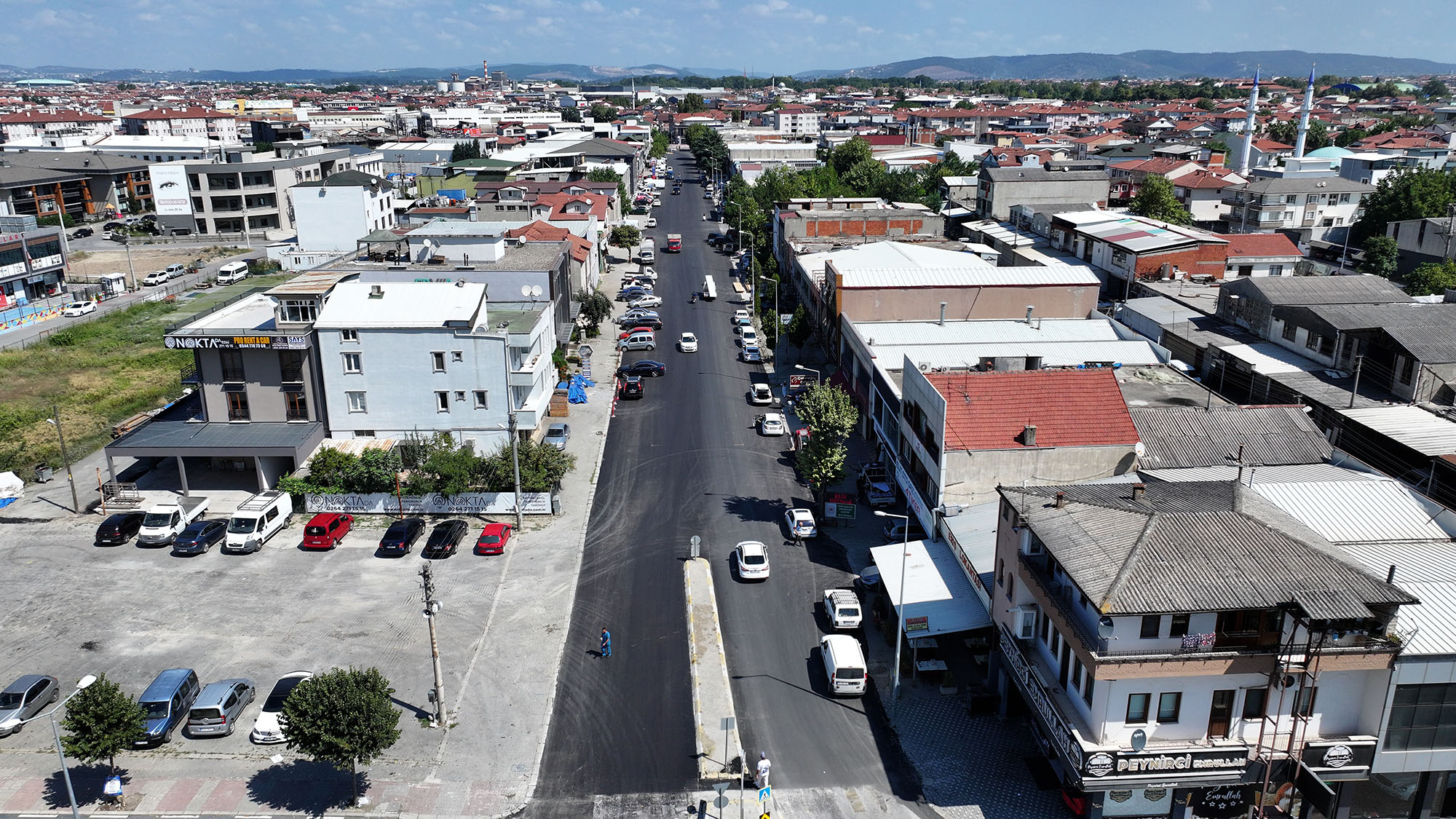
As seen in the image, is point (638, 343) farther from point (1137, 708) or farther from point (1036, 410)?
point (1137, 708)

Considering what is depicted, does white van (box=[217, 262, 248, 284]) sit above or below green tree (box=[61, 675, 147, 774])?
above

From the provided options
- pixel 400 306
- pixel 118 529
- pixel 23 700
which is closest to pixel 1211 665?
pixel 23 700

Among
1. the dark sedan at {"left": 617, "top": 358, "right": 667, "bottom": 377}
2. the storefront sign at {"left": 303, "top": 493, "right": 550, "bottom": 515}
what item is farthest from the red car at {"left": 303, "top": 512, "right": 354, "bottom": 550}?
the dark sedan at {"left": 617, "top": 358, "right": 667, "bottom": 377}

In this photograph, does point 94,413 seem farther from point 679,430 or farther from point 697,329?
point 697,329

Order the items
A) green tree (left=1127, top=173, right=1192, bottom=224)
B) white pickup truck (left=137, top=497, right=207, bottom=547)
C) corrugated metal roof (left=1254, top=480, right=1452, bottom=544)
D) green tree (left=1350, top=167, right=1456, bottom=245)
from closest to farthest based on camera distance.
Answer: corrugated metal roof (left=1254, top=480, right=1452, bottom=544) < white pickup truck (left=137, top=497, right=207, bottom=547) < green tree (left=1350, top=167, right=1456, bottom=245) < green tree (left=1127, top=173, right=1192, bottom=224)

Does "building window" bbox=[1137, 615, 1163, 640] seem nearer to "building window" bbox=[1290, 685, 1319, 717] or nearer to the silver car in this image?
"building window" bbox=[1290, 685, 1319, 717]

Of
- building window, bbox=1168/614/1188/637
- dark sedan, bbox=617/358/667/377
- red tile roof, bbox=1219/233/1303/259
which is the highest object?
red tile roof, bbox=1219/233/1303/259

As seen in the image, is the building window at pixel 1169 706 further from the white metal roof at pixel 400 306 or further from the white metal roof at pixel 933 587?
the white metal roof at pixel 400 306
